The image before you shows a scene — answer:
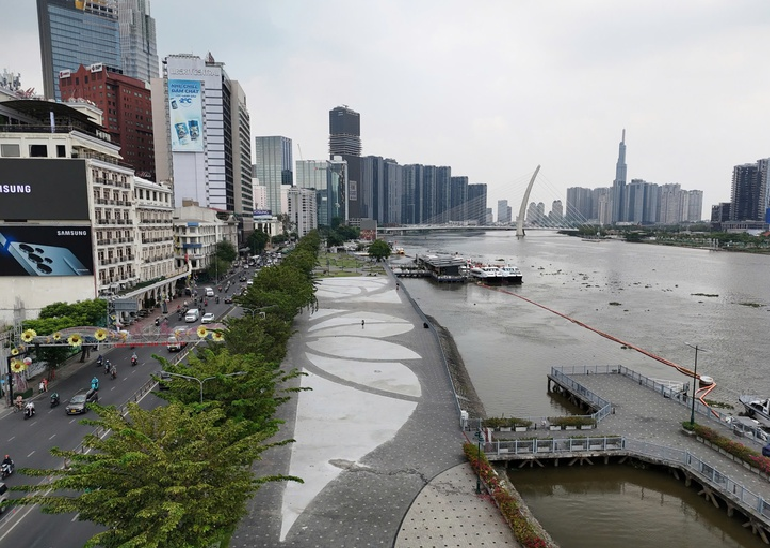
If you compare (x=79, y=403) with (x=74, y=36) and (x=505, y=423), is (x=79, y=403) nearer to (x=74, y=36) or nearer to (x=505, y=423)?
(x=505, y=423)

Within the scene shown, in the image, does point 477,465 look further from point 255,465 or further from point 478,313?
point 478,313

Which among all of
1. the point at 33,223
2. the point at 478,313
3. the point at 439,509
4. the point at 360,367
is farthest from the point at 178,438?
the point at 478,313

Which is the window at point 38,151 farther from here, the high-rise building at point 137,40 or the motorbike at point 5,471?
the high-rise building at point 137,40

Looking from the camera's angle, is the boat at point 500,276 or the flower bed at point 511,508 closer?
the flower bed at point 511,508

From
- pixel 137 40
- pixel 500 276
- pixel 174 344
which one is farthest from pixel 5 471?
pixel 137 40

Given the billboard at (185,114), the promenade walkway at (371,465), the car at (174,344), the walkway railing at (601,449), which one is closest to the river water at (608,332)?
the walkway railing at (601,449)

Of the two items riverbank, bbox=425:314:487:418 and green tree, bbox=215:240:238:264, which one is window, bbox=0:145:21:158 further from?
green tree, bbox=215:240:238:264
